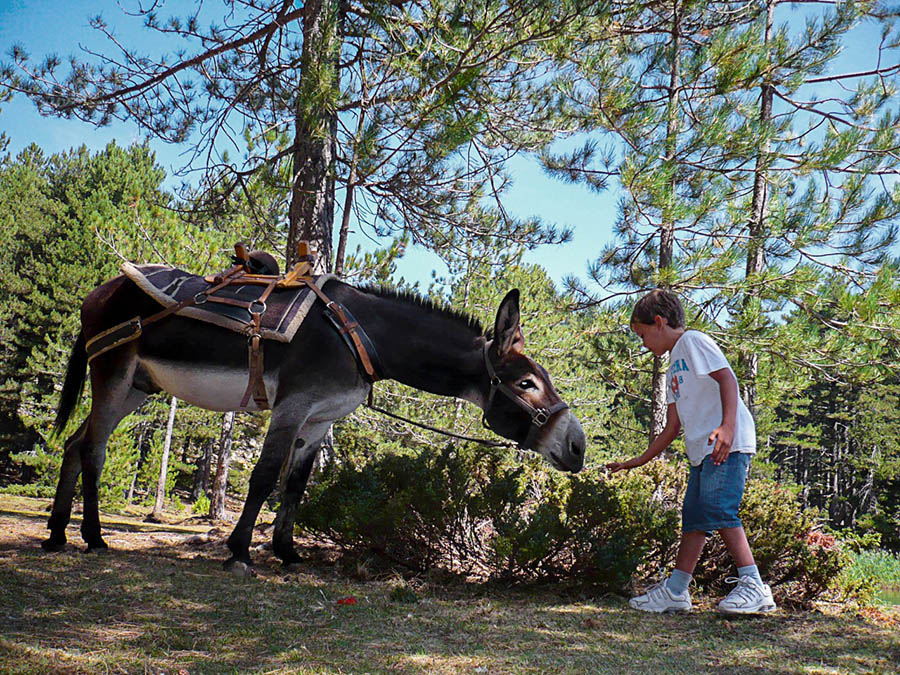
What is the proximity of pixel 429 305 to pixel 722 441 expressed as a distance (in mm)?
2070

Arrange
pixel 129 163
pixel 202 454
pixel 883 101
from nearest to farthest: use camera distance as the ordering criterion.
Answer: pixel 883 101
pixel 129 163
pixel 202 454

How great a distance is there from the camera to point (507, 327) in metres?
3.84

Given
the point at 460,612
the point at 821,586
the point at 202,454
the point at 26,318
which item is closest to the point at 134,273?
the point at 460,612

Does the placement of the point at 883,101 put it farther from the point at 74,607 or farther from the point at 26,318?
the point at 26,318

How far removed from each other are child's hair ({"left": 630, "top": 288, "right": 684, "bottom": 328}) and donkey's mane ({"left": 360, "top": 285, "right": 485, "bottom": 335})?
105cm

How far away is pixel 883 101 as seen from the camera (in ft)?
28.2

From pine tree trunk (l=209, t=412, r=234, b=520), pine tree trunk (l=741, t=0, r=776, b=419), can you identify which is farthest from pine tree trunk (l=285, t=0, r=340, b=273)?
pine tree trunk (l=209, t=412, r=234, b=520)

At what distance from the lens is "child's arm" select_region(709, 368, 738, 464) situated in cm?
309

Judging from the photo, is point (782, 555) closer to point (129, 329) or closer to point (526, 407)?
point (526, 407)

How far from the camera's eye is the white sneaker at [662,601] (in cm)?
347

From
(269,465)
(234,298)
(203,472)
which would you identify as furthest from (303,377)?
(203,472)

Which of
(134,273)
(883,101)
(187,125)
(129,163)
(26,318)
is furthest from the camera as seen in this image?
(129,163)

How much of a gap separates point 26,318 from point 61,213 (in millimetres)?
4510

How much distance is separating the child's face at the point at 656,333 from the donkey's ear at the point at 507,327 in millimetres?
727
